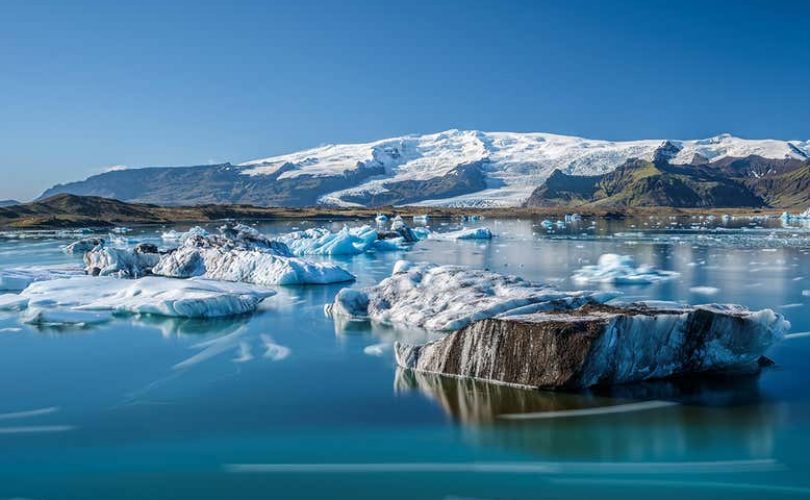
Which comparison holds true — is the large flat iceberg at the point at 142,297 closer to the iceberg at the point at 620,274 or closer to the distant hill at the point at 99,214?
the iceberg at the point at 620,274

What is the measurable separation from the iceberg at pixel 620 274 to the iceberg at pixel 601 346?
28.8 ft

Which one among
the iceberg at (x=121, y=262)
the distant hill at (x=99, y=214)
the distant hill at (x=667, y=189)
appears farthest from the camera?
the distant hill at (x=667, y=189)

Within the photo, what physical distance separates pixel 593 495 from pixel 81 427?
526 centimetres

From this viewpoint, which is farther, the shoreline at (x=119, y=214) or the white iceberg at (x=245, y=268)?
the shoreline at (x=119, y=214)

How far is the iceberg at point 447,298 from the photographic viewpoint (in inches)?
428

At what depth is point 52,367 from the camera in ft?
32.1

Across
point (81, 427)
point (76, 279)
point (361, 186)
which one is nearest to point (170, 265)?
point (76, 279)

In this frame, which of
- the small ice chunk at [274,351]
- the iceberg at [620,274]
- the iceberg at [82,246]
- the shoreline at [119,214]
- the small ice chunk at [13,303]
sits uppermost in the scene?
the shoreline at [119,214]

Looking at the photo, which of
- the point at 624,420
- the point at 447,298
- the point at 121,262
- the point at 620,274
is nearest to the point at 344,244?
the point at 121,262

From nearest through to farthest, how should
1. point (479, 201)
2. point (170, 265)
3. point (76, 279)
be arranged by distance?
point (76, 279) → point (170, 265) → point (479, 201)

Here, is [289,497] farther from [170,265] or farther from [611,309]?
[170,265]

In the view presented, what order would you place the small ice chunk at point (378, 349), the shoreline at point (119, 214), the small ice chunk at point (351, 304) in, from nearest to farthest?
the small ice chunk at point (378, 349)
the small ice chunk at point (351, 304)
the shoreline at point (119, 214)

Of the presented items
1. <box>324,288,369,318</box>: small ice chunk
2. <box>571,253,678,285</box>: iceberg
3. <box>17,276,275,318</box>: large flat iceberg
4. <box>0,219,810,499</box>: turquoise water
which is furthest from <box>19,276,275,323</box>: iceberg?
<box>571,253,678,285</box>: iceberg

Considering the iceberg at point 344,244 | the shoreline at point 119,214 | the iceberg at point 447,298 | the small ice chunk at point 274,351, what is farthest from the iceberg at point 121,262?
the shoreline at point 119,214
